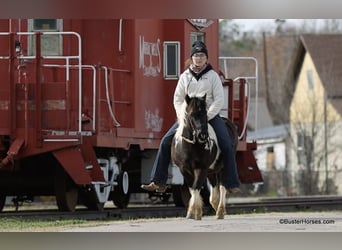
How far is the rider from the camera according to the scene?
1189 centimetres

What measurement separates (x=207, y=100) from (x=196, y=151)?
0.58 metres

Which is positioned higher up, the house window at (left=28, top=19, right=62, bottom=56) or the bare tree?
the house window at (left=28, top=19, right=62, bottom=56)

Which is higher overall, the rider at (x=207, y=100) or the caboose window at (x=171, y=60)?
the caboose window at (x=171, y=60)

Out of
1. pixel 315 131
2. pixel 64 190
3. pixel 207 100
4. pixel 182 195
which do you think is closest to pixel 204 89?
pixel 207 100

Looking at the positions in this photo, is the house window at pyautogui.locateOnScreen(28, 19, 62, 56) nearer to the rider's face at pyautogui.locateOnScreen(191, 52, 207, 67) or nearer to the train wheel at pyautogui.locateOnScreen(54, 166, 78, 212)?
the train wheel at pyautogui.locateOnScreen(54, 166, 78, 212)

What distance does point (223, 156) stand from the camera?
12398mm

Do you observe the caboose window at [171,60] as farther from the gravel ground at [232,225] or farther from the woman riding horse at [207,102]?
the woman riding horse at [207,102]

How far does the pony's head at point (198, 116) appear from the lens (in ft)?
38.7

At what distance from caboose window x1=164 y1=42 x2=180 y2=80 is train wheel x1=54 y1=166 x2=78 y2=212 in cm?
205

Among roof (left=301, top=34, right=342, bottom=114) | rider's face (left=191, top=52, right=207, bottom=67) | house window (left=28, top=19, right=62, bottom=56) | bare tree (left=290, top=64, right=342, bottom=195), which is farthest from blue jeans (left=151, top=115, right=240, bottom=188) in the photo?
roof (left=301, top=34, right=342, bottom=114)

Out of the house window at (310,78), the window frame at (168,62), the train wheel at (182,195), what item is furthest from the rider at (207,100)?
the house window at (310,78)

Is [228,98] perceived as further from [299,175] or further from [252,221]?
[299,175]
